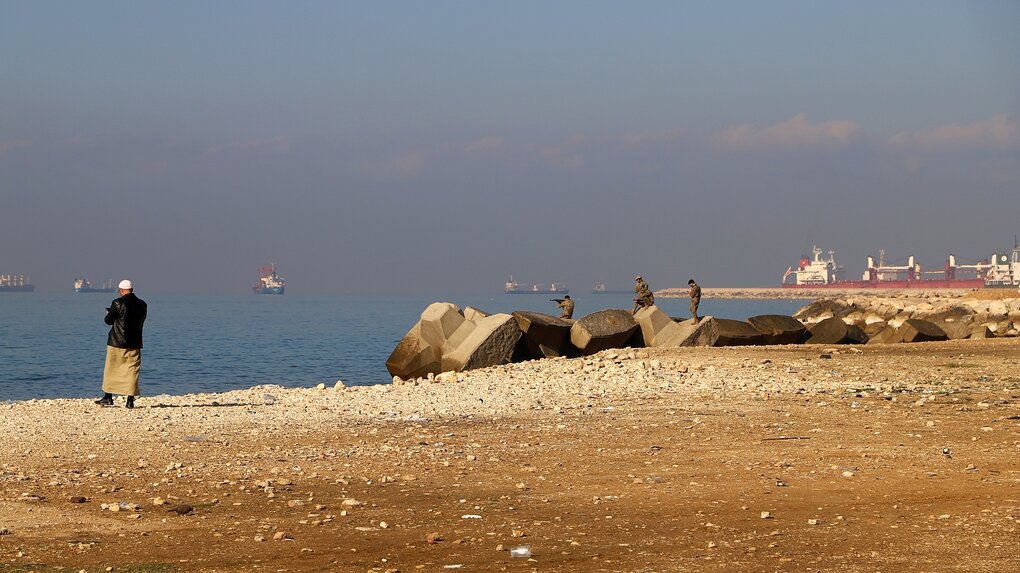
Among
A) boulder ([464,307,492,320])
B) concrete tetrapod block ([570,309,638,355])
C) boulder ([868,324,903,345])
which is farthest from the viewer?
boulder ([868,324,903,345])

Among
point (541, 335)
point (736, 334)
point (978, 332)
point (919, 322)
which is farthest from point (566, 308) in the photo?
point (978, 332)

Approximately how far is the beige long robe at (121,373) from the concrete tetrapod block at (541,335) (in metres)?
11.2

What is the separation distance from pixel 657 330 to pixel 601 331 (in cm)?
184

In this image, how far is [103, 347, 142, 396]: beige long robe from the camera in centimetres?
1570

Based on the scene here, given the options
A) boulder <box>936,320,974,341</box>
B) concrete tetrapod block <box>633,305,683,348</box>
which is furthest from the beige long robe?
boulder <box>936,320,974,341</box>

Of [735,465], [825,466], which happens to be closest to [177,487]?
[735,465]

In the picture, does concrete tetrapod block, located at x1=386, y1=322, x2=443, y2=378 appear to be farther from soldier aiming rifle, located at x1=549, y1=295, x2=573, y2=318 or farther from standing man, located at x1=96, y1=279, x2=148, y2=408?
standing man, located at x1=96, y1=279, x2=148, y2=408

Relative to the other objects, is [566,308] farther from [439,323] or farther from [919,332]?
[919,332]

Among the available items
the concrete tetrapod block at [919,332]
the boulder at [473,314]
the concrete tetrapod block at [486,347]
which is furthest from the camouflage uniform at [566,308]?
the concrete tetrapod block at [919,332]

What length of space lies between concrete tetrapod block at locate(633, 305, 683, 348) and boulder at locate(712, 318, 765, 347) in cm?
116

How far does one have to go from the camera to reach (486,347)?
80.0 ft

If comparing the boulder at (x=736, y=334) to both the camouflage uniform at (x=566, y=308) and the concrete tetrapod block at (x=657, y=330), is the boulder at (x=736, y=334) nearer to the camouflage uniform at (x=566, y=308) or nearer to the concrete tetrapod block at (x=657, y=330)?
the concrete tetrapod block at (x=657, y=330)

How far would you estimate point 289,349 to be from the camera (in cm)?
5447

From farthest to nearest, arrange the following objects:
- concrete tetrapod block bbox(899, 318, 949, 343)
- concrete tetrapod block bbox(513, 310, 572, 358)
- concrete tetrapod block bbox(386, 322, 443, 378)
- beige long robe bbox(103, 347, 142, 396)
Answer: concrete tetrapod block bbox(899, 318, 949, 343), concrete tetrapod block bbox(513, 310, 572, 358), concrete tetrapod block bbox(386, 322, 443, 378), beige long robe bbox(103, 347, 142, 396)
